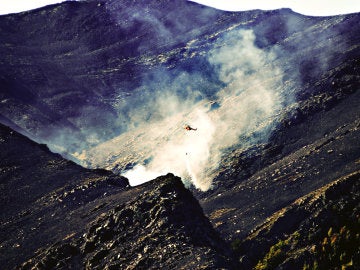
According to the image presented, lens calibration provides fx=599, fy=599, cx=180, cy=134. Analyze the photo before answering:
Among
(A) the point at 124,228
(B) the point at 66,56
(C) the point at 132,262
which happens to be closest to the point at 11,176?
(A) the point at 124,228

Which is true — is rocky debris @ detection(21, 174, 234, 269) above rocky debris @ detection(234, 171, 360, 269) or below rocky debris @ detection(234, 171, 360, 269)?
above

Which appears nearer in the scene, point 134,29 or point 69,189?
point 69,189

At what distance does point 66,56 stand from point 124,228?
338 feet

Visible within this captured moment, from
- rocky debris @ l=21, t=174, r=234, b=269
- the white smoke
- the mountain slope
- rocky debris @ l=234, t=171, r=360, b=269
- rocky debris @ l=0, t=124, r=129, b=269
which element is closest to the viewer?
rocky debris @ l=21, t=174, r=234, b=269

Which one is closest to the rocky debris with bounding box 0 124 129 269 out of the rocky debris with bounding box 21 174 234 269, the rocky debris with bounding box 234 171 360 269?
the rocky debris with bounding box 21 174 234 269

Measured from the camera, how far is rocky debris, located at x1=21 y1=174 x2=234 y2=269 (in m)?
33.7

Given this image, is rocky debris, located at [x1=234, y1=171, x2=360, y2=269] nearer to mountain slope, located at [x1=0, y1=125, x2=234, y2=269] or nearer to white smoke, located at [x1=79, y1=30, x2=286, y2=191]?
mountain slope, located at [x1=0, y1=125, x2=234, y2=269]

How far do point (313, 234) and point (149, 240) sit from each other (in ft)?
55.1

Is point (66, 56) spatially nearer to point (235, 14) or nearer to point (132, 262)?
point (235, 14)

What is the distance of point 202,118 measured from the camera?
10156cm

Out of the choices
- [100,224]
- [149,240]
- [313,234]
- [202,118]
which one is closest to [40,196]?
[100,224]

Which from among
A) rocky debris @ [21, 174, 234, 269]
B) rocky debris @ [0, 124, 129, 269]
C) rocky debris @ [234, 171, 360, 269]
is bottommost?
rocky debris @ [234, 171, 360, 269]

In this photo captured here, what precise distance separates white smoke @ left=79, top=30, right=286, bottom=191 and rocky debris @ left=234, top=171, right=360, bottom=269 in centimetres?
2337

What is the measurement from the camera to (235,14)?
140 metres
